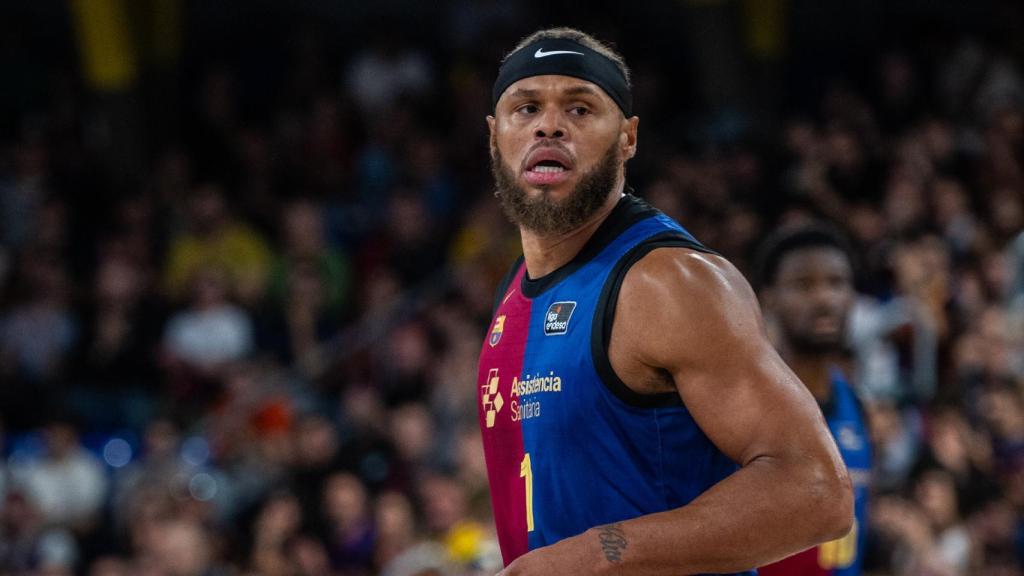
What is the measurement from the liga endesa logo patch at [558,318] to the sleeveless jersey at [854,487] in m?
1.95

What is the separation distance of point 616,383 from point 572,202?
508mm

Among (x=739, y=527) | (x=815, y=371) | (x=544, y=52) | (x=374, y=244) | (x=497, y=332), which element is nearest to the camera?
(x=739, y=527)

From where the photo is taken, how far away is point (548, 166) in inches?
133

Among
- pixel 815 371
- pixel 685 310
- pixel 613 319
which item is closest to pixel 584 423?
pixel 613 319

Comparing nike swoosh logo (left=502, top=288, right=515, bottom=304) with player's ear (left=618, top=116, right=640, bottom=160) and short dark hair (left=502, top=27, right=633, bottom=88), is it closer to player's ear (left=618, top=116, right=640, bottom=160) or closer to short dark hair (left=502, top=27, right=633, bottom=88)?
player's ear (left=618, top=116, right=640, bottom=160)

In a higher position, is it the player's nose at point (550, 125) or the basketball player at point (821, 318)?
the player's nose at point (550, 125)

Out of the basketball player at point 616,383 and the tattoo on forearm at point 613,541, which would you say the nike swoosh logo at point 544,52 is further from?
A: the tattoo on forearm at point 613,541

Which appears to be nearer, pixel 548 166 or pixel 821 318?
pixel 548 166

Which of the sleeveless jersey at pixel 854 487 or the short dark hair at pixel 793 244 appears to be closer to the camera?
the sleeveless jersey at pixel 854 487

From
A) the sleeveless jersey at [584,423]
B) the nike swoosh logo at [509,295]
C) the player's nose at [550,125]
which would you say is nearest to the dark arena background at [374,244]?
the nike swoosh logo at [509,295]

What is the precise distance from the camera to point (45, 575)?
399 inches

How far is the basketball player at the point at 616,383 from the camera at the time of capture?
2.88 metres

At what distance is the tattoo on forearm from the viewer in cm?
290

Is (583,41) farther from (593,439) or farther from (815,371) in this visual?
(815,371)
